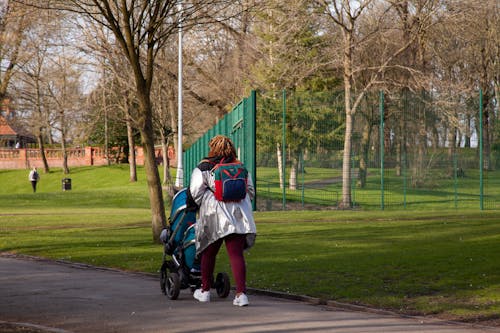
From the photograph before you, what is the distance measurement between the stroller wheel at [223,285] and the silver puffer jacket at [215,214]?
67 cm

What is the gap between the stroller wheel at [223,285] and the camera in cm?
1017

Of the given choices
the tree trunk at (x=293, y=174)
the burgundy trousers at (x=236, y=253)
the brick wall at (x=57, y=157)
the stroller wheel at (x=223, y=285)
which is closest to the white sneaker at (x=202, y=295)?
the stroller wheel at (x=223, y=285)

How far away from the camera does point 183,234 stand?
1033 centimetres

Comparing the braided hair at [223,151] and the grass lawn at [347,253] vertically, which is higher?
the braided hair at [223,151]

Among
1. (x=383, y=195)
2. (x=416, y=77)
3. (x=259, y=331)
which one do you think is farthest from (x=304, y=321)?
(x=416, y=77)

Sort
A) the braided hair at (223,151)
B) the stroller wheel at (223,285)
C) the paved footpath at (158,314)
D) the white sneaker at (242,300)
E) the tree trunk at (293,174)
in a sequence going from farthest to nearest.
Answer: the tree trunk at (293,174), the stroller wheel at (223,285), the braided hair at (223,151), the white sneaker at (242,300), the paved footpath at (158,314)

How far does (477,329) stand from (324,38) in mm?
38031

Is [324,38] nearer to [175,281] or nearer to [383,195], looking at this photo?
[383,195]

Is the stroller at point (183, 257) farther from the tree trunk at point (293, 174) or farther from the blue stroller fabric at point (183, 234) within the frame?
the tree trunk at point (293, 174)

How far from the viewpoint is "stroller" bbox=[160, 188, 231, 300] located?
10180 mm

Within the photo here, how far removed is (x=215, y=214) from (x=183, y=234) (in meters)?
0.91

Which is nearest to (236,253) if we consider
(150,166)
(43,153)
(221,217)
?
(221,217)

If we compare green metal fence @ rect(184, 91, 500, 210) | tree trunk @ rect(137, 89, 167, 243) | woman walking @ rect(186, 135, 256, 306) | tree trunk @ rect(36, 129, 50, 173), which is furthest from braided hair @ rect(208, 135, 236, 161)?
tree trunk @ rect(36, 129, 50, 173)

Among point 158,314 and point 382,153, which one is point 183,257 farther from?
point 382,153
